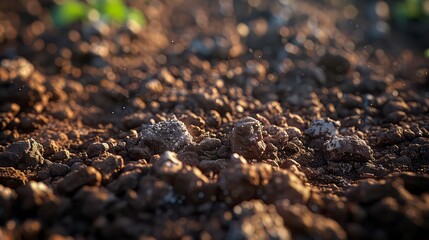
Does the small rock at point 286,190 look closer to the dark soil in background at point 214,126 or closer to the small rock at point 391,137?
the dark soil in background at point 214,126

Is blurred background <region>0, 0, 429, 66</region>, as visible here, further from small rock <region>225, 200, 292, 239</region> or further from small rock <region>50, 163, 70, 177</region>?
small rock <region>225, 200, 292, 239</region>

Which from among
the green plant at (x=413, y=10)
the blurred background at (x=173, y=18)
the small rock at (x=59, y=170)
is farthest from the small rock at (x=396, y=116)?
the green plant at (x=413, y=10)

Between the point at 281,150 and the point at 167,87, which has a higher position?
the point at 281,150

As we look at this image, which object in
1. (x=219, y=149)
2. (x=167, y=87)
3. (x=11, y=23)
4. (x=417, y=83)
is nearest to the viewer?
(x=219, y=149)

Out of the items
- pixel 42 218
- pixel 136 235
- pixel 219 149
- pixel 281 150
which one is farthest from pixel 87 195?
pixel 281 150

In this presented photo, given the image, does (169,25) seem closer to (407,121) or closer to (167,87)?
(167,87)

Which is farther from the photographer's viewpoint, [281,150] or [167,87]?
[167,87]
